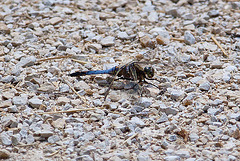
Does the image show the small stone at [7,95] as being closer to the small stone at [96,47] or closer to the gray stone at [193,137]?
the small stone at [96,47]

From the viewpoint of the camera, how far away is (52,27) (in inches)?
177

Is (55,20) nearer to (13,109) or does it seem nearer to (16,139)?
(13,109)

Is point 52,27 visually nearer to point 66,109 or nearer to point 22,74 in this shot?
point 22,74

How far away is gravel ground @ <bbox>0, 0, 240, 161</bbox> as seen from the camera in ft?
8.95

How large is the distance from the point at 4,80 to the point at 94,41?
47.1 inches

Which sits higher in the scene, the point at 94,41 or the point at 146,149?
the point at 94,41

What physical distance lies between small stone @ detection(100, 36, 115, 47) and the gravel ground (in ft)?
0.04

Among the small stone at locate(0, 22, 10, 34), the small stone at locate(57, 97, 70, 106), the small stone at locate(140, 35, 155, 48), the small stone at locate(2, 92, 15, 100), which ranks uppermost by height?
the small stone at locate(0, 22, 10, 34)

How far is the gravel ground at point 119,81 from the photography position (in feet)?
8.95

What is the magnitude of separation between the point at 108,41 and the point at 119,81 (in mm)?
731

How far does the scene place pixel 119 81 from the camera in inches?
143

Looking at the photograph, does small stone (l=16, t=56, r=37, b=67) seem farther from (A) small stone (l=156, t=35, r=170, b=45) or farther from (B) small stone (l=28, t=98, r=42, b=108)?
(A) small stone (l=156, t=35, r=170, b=45)

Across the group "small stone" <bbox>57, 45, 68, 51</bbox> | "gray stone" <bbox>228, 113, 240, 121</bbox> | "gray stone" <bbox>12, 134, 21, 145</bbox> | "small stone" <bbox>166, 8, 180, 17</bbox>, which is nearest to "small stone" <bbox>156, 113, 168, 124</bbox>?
"gray stone" <bbox>228, 113, 240, 121</bbox>

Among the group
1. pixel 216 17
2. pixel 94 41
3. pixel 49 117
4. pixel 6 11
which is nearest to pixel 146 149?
pixel 49 117
